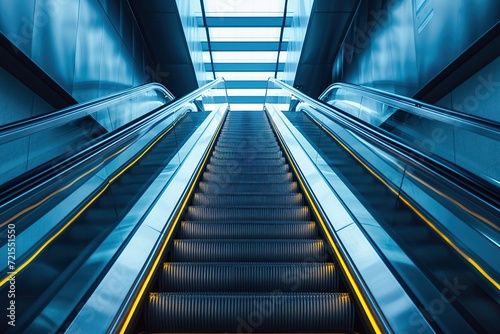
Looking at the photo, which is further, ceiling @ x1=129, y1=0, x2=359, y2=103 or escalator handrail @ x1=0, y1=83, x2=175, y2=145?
ceiling @ x1=129, y1=0, x2=359, y2=103

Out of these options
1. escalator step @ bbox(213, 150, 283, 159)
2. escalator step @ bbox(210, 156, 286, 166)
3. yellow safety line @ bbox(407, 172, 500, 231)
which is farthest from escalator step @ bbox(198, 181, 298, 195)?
yellow safety line @ bbox(407, 172, 500, 231)

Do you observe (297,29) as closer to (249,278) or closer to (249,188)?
(249,188)

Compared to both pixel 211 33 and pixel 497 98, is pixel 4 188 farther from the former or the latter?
pixel 211 33

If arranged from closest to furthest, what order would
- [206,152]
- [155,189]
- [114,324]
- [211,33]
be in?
[114,324] → [155,189] → [206,152] → [211,33]

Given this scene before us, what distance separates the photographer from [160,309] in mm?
2439

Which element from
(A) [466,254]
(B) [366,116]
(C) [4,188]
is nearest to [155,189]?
(C) [4,188]

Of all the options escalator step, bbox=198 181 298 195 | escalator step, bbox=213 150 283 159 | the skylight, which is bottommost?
escalator step, bbox=198 181 298 195

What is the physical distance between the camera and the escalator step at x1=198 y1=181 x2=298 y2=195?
4.76 m

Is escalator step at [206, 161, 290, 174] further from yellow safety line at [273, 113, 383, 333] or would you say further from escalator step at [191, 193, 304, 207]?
yellow safety line at [273, 113, 383, 333]

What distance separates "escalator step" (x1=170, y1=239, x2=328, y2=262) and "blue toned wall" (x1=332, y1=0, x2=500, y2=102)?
8.98 ft

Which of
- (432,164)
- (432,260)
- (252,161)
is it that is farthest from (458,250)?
(252,161)

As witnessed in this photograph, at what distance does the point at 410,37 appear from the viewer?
6.05 meters

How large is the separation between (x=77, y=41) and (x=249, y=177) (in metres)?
3.26

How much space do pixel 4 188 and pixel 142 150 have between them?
2051mm
